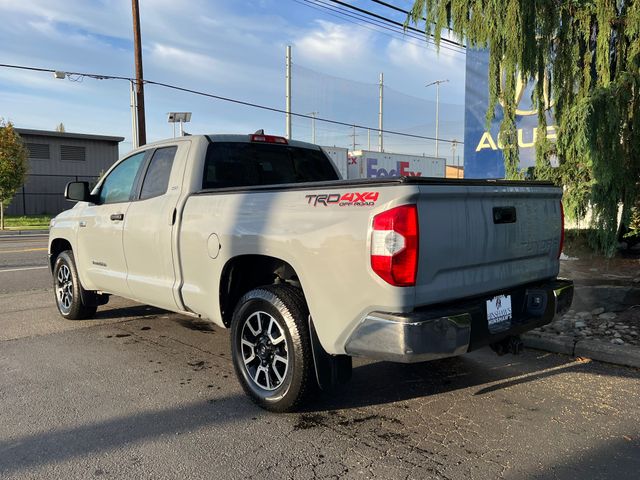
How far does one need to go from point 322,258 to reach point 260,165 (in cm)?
210

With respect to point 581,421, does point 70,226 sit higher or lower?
higher

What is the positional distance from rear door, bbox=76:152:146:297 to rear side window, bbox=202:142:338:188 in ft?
3.19

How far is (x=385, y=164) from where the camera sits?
35.2m

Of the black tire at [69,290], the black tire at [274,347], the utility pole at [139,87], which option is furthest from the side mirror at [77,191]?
the utility pole at [139,87]

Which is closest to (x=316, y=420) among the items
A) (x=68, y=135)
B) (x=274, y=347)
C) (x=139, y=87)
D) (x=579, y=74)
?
(x=274, y=347)

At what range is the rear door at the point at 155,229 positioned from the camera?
14.8 ft

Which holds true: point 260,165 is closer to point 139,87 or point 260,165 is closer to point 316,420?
point 316,420

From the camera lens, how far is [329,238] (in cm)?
314

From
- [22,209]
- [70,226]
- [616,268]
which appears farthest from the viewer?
[22,209]

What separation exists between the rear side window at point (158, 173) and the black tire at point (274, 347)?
153cm

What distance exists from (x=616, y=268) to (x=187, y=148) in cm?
653

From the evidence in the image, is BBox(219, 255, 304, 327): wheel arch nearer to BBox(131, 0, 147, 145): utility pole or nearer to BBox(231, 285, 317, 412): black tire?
BBox(231, 285, 317, 412): black tire

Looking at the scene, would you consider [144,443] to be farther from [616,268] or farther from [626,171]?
[616,268]

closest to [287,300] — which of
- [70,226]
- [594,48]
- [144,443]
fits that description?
[144,443]
